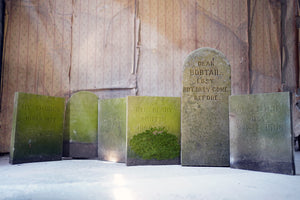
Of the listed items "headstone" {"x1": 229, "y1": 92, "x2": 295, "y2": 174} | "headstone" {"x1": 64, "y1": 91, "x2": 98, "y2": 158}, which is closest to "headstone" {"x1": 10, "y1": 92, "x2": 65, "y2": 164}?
"headstone" {"x1": 64, "y1": 91, "x2": 98, "y2": 158}

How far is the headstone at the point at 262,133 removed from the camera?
290 centimetres

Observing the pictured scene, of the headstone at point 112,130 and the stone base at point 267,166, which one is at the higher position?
the headstone at point 112,130

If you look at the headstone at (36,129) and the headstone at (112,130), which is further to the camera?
the headstone at (112,130)

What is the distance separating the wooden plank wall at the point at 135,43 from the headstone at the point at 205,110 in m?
1.96

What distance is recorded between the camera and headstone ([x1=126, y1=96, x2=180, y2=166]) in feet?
11.8

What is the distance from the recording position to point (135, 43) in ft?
17.9

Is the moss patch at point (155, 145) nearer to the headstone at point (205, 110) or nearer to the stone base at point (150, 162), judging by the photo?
the stone base at point (150, 162)

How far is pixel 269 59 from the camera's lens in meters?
5.56

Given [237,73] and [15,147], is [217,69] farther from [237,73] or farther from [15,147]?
[15,147]

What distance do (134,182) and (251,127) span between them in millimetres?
1602

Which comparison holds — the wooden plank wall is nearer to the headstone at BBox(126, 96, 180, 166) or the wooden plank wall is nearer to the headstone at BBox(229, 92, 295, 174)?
the headstone at BBox(126, 96, 180, 166)

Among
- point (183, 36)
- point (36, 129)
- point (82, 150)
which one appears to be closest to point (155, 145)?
point (82, 150)

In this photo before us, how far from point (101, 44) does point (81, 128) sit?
79.9 inches

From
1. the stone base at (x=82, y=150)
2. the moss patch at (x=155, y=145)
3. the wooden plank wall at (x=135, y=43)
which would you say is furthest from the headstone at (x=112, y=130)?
the wooden plank wall at (x=135, y=43)
